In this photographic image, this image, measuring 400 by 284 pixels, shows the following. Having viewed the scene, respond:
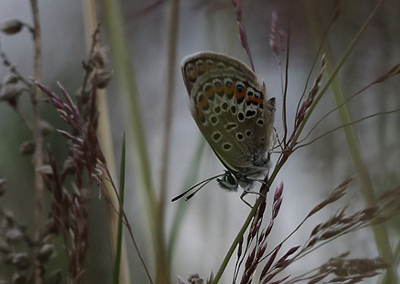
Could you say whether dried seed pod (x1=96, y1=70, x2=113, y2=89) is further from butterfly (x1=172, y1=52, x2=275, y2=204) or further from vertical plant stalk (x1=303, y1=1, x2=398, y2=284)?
Result: vertical plant stalk (x1=303, y1=1, x2=398, y2=284)

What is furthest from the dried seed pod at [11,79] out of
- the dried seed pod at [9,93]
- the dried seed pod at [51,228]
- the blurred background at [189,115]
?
the blurred background at [189,115]

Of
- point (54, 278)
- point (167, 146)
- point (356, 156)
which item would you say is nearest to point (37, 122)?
point (54, 278)

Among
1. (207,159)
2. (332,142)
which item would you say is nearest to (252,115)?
(207,159)

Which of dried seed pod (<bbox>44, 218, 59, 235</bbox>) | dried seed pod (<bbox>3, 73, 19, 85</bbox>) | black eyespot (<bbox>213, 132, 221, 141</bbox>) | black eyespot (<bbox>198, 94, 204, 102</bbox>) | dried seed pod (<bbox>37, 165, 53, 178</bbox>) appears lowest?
dried seed pod (<bbox>44, 218, 59, 235</bbox>)

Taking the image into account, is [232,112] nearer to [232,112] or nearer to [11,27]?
[232,112]

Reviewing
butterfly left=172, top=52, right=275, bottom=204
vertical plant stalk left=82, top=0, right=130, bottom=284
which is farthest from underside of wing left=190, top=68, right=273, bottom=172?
vertical plant stalk left=82, top=0, right=130, bottom=284
